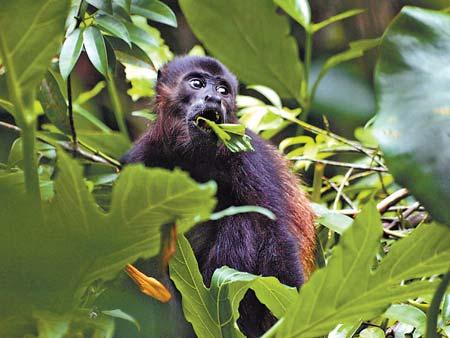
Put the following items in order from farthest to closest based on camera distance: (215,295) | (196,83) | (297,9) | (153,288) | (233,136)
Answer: (196,83) < (297,9) < (233,136) < (215,295) < (153,288)

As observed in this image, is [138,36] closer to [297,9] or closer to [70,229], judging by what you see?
[297,9]

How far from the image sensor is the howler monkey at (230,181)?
109 inches

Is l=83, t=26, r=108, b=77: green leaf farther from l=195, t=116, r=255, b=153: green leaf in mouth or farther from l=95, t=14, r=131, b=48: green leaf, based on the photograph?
l=195, t=116, r=255, b=153: green leaf in mouth

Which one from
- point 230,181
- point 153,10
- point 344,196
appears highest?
A: point 153,10

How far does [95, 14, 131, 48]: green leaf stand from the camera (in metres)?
2.23

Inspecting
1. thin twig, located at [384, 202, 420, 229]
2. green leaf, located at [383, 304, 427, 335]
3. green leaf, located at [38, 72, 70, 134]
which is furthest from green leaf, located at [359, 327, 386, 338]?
green leaf, located at [38, 72, 70, 134]

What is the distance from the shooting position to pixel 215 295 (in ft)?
5.92

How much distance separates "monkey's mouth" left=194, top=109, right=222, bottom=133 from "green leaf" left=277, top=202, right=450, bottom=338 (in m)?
1.52

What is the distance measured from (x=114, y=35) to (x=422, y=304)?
109cm

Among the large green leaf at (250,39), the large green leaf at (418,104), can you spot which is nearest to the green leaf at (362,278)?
the large green leaf at (418,104)

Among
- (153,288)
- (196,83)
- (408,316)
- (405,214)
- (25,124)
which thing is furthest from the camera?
(196,83)

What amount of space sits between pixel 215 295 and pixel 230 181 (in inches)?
44.8

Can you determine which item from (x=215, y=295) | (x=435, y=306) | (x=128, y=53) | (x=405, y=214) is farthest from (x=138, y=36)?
(x=435, y=306)

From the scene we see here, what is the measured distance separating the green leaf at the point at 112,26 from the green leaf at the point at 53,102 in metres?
0.30
